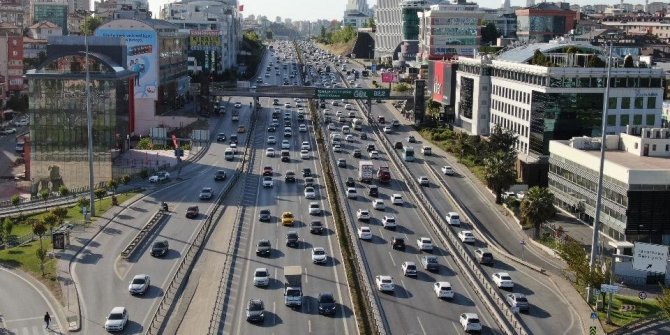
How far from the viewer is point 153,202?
240 ft

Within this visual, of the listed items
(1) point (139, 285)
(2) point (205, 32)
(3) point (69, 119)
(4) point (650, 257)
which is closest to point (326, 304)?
(1) point (139, 285)

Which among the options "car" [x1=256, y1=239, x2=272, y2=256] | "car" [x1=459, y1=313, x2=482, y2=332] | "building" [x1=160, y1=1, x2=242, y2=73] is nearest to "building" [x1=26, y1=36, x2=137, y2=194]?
"car" [x1=256, y1=239, x2=272, y2=256]

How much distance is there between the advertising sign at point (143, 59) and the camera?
116688 mm

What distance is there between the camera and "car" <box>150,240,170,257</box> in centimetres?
5650

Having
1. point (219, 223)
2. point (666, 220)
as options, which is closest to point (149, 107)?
point (219, 223)

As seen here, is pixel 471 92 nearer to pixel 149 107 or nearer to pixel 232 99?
pixel 149 107

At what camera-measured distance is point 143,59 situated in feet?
388

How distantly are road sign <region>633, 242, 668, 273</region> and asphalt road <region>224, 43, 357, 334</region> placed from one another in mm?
17061

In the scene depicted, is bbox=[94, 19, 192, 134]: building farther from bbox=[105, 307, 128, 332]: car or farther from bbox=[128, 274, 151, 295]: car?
bbox=[105, 307, 128, 332]: car

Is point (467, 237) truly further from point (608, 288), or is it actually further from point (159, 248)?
point (159, 248)

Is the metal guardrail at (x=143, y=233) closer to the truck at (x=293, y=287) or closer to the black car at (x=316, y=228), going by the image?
the black car at (x=316, y=228)

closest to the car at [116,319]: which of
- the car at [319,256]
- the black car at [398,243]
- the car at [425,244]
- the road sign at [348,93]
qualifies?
the car at [319,256]

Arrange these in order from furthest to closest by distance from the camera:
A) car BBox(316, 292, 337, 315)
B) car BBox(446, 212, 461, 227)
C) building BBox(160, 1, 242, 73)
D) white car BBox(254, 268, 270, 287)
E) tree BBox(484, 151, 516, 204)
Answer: building BBox(160, 1, 242, 73) < tree BBox(484, 151, 516, 204) < car BBox(446, 212, 461, 227) < white car BBox(254, 268, 270, 287) < car BBox(316, 292, 337, 315)

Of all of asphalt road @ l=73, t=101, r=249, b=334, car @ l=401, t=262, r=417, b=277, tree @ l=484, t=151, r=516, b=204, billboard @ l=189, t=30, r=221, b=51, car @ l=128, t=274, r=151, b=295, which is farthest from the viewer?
billboard @ l=189, t=30, r=221, b=51
